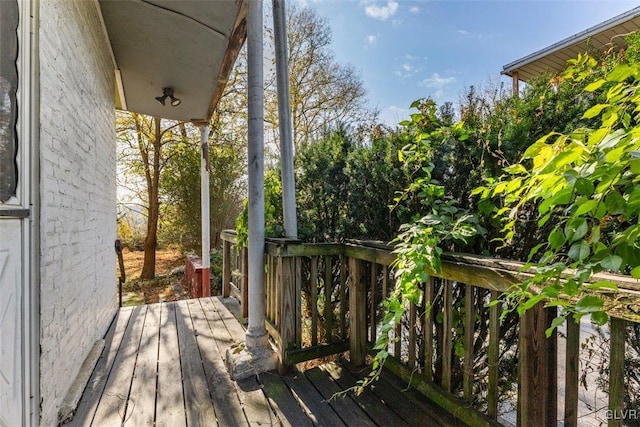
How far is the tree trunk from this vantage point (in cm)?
755

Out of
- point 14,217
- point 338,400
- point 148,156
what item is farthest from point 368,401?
point 148,156

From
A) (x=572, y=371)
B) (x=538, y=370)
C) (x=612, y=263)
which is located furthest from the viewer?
(x=538, y=370)

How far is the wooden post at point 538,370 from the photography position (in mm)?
1276

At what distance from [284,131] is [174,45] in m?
1.73

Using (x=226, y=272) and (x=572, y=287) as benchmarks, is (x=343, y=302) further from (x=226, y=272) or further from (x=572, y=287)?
(x=226, y=272)

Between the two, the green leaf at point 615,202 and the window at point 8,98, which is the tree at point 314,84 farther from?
the green leaf at point 615,202

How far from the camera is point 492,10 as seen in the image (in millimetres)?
4488

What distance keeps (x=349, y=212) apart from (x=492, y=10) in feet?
14.4

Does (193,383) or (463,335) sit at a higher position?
(463,335)

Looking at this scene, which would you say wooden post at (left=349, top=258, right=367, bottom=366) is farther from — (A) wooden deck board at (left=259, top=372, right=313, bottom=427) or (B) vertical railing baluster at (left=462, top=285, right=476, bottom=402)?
(B) vertical railing baluster at (left=462, top=285, right=476, bottom=402)

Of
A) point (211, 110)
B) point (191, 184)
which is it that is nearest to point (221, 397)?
point (211, 110)

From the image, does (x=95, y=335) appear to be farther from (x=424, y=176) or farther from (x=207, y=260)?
(x=424, y=176)

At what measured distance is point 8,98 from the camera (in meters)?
1.33

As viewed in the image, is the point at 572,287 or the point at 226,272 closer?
the point at 572,287
